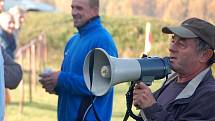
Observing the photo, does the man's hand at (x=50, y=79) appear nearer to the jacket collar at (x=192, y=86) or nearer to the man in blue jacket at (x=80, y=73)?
the man in blue jacket at (x=80, y=73)

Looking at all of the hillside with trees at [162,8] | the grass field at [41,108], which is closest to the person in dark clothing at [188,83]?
the grass field at [41,108]

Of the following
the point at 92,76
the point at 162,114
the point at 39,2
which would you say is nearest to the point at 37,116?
the point at 92,76

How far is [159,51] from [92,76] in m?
15.5

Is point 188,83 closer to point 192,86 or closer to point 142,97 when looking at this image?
point 192,86

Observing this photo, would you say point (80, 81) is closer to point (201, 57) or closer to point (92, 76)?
point (92, 76)

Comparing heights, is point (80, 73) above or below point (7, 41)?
above

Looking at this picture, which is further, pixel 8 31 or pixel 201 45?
pixel 8 31

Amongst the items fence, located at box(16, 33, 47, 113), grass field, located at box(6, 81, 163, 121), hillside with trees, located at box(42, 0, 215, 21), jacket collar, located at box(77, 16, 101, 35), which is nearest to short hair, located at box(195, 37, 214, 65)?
jacket collar, located at box(77, 16, 101, 35)

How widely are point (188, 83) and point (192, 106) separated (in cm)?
23

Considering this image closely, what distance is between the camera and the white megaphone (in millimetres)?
3115

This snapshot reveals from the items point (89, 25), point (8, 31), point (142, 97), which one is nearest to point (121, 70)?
point (142, 97)

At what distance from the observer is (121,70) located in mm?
3109

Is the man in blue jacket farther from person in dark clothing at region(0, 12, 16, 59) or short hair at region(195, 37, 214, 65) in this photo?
person in dark clothing at region(0, 12, 16, 59)

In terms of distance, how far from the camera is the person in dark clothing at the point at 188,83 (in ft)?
9.95
